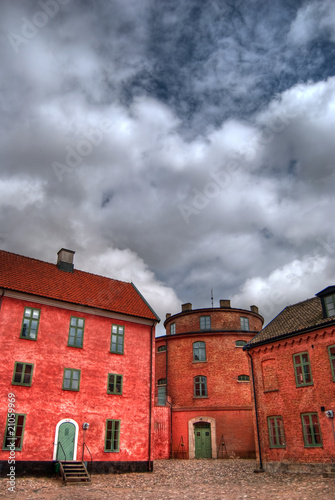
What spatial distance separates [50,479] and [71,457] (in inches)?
64.2

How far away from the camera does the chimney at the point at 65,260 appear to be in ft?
87.0

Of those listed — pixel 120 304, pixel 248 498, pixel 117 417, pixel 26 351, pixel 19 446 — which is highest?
pixel 120 304

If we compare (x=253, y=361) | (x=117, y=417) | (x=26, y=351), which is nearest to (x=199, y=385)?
(x=253, y=361)

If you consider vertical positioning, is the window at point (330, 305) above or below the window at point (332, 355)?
above

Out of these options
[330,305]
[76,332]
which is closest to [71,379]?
[76,332]

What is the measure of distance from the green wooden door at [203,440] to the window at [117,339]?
46.1 ft

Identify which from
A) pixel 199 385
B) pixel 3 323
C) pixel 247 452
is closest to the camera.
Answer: pixel 3 323

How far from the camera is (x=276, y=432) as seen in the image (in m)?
22.6

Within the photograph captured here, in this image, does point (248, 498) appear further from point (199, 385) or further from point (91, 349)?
point (199, 385)

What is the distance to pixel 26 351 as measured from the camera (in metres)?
21.0

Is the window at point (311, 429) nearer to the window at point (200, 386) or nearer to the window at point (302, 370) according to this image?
the window at point (302, 370)

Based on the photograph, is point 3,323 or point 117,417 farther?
point 117,417

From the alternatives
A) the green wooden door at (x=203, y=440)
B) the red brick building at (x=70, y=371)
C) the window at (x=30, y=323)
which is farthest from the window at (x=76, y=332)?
the green wooden door at (x=203, y=440)

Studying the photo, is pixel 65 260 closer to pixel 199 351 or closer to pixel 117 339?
pixel 117 339
